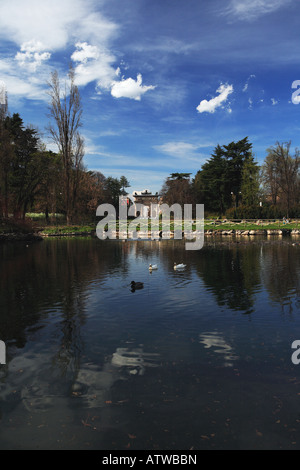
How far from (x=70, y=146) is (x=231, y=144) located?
44.4m

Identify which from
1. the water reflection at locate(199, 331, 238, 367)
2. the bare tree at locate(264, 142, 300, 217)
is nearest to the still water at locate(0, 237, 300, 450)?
the water reflection at locate(199, 331, 238, 367)

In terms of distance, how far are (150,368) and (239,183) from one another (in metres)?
80.5

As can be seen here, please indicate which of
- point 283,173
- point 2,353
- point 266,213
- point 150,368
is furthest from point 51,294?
point 283,173

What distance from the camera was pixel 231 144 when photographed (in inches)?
3250

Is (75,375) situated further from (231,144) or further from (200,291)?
(231,144)

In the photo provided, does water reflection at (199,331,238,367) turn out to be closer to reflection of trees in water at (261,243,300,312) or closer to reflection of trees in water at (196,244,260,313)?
reflection of trees in water at (196,244,260,313)

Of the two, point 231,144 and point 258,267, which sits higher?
point 231,144

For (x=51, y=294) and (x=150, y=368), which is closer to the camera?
(x=150, y=368)

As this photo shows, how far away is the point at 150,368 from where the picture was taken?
6492 millimetres

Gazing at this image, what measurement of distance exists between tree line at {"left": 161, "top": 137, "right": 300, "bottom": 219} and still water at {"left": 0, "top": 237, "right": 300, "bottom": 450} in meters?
58.5

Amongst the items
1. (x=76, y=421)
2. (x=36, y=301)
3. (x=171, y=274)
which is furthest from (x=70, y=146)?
(x=76, y=421)

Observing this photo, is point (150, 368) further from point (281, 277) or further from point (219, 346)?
point (281, 277)

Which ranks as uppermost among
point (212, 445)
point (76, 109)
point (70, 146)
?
point (76, 109)

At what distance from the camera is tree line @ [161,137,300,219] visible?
7050 centimetres
